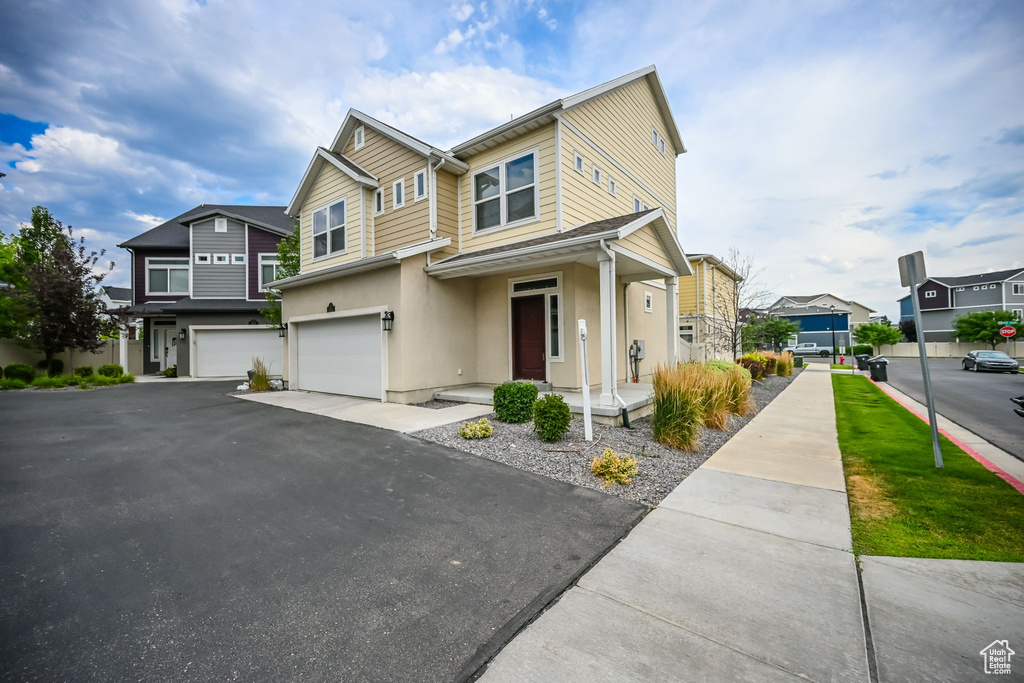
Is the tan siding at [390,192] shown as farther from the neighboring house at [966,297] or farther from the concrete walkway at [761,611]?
the neighboring house at [966,297]

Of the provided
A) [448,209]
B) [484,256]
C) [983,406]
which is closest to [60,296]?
[448,209]

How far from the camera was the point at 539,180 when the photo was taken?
9.59 metres

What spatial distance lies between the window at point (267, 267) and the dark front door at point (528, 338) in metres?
14.5

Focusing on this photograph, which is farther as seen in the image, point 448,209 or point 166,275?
point 166,275

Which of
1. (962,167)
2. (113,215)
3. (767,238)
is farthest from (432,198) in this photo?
(113,215)

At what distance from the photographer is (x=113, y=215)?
2159cm

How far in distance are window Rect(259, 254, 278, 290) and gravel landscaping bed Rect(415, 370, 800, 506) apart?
656 inches

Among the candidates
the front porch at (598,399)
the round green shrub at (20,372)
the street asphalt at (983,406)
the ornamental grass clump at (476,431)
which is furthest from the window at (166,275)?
the street asphalt at (983,406)

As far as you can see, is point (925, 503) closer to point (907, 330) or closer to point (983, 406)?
point (983, 406)

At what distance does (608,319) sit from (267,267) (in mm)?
18188

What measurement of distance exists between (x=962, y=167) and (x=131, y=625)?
15032mm

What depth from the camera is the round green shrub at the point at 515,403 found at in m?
7.24

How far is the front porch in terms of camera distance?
7234mm

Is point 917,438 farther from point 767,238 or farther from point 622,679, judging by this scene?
point 767,238
